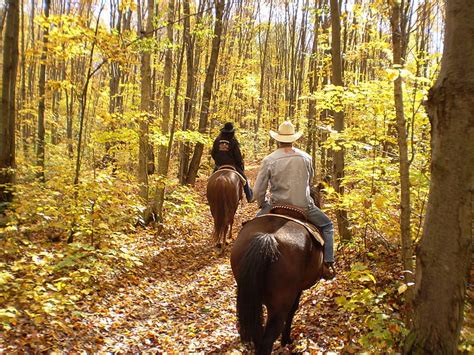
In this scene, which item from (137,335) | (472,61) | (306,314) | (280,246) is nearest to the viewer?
(472,61)

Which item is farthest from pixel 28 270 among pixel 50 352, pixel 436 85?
pixel 436 85

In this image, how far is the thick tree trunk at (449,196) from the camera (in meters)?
2.23

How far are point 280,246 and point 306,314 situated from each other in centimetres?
239

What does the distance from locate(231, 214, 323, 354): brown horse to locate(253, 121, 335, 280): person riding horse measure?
0.70 m

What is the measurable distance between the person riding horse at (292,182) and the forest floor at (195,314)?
2.39 feet

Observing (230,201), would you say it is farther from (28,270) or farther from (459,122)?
(459,122)

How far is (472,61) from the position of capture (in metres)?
2.21

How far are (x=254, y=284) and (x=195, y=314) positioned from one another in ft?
9.15

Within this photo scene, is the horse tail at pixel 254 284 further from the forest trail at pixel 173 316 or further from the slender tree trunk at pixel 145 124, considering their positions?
the slender tree trunk at pixel 145 124

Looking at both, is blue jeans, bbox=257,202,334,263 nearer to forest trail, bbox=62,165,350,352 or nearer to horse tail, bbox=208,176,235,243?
forest trail, bbox=62,165,350,352

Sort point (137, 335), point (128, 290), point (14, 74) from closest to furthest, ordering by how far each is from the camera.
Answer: point (137, 335)
point (128, 290)
point (14, 74)

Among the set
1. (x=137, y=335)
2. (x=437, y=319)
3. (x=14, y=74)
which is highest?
(x=14, y=74)

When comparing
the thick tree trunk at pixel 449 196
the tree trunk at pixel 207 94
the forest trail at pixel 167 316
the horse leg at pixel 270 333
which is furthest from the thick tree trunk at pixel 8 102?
the thick tree trunk at pixel 449 196

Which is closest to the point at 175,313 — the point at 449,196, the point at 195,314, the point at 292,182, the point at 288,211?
the point at 195,314
